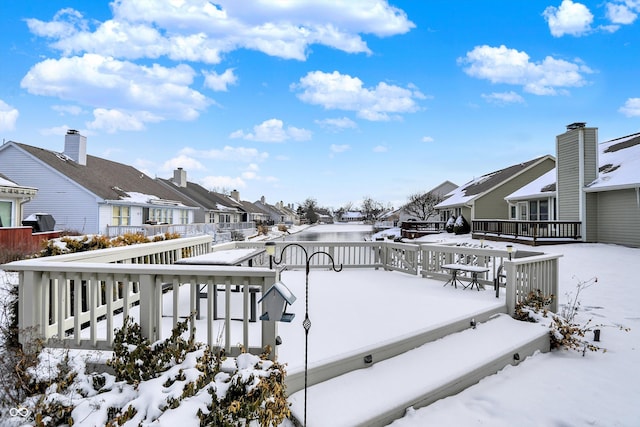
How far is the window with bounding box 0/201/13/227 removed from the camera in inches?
527

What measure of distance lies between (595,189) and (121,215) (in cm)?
2395

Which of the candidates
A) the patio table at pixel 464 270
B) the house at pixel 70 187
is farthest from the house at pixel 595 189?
the house at pixel 70 187

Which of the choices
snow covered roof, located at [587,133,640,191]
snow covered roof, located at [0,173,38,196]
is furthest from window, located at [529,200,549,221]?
snow covered roof, located at [0,173,38,196]

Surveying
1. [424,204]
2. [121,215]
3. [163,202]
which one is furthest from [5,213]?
[424,204]

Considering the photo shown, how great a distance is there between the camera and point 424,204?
42.5 meters

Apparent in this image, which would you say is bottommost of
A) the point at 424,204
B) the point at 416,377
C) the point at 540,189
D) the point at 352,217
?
the point at 416,377

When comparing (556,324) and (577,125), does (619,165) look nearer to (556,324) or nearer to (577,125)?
(577,125)

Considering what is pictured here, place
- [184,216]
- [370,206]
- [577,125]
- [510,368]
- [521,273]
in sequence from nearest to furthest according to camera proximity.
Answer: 1. [510,368]
2. [521,273]
3. [577,125]
4. [184,216]
5. [370,206]

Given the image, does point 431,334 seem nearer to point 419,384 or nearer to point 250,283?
point 419,384

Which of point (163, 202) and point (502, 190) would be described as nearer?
point (502, 190)

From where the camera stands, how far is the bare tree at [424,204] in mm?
42469

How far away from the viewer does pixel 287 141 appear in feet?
85.9

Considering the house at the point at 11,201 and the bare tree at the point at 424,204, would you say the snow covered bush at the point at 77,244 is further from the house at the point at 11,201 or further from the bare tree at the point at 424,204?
the bare tree at the point at 424,204

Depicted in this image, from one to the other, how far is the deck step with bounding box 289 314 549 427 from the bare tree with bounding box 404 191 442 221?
37194mm
